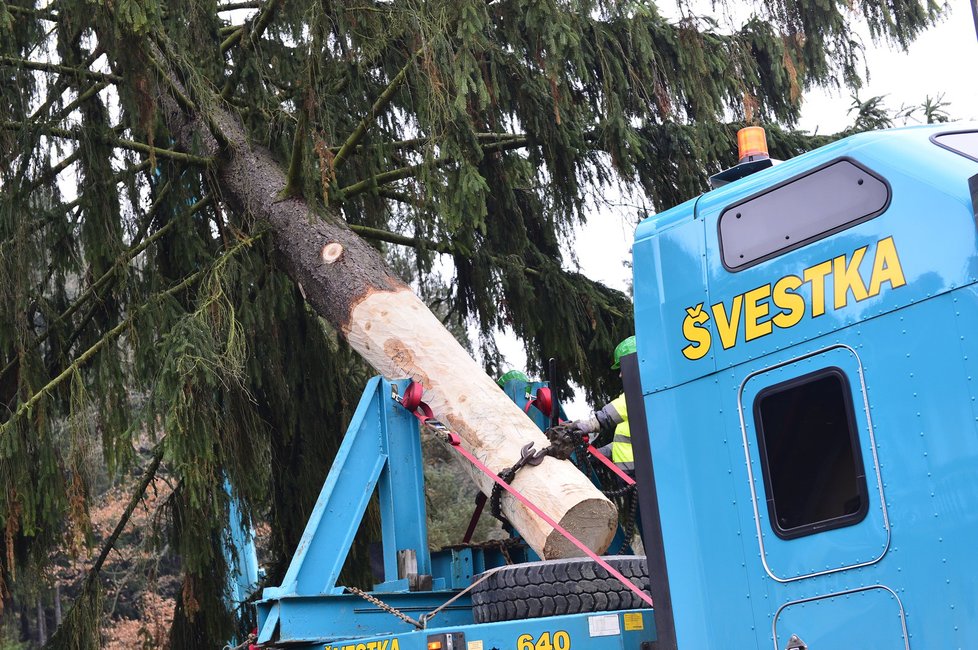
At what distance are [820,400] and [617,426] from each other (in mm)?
2459

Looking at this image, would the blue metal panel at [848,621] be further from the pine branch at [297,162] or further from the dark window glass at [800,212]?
the pine branch at [297,162]

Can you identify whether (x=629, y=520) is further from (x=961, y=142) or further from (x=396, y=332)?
(x=961, y=142)

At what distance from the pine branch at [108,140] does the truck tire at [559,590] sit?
4087mm

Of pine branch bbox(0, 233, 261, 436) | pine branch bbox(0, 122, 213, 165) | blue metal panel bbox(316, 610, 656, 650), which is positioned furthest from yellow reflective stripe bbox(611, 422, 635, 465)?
pine branch bbox(0, 122, 213, 165)

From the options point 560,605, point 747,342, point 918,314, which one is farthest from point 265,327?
point 918,314

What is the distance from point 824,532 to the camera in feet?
12.0

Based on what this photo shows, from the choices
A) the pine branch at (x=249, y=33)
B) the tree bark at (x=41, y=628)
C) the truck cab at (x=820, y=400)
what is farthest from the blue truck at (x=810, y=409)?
the tree bark at (x=41, y=628)

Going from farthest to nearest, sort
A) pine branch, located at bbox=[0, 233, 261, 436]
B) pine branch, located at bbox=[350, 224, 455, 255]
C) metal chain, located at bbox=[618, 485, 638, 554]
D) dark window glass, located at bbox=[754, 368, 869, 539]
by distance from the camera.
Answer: pine branch, located at bbox=[350, 224, 455, 255] → pine branch, located at bbox=[0, 233, 261, 436] → metal chain, located at bbox=[618, 485, 638, 554] → dark window glass, located at bbox=[754, 368, 869, 539]

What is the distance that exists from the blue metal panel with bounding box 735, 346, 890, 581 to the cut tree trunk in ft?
6.22

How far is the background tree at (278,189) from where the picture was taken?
6.99 m

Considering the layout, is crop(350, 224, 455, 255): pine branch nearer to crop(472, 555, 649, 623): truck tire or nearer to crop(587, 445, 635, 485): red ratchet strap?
crop(587, 445, 635, 485): red ratchet strap

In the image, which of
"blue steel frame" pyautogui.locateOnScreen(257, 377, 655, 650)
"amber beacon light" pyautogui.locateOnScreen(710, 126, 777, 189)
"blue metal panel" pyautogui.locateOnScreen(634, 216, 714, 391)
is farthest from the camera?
"blue steel frame" pyautogui.locateOnScreen(257, 377, 655, 650)

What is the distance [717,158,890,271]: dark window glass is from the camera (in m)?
3.80

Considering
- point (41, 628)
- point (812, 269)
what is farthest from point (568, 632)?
point (41, 628)
